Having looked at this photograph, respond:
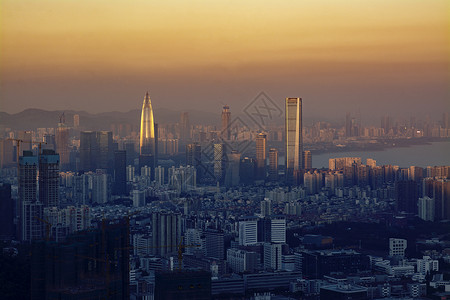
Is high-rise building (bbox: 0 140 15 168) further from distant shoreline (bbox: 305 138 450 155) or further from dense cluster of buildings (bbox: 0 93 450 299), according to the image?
distant shoreline (bbox: 305 138 450 155)

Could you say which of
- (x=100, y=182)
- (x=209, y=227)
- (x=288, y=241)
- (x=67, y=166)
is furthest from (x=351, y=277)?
(x=100, y=182)

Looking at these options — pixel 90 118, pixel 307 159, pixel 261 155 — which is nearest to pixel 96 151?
pixel 90 118

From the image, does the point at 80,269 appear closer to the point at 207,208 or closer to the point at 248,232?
the point at 248,232

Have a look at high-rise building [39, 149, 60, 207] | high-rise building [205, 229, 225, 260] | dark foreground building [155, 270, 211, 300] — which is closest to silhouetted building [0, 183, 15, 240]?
high-rise building [39, 149, 60, 207]

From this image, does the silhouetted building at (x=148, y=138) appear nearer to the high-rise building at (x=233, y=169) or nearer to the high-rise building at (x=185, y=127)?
the high-rise building at (x=185, y=127)

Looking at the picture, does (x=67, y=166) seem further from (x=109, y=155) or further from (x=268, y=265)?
(x=268, y=265)

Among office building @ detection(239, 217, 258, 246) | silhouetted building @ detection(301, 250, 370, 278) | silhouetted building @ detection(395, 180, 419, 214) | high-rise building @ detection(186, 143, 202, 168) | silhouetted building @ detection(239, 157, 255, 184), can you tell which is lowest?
silhouetted building @ detection(301, 250, 370, 278)
